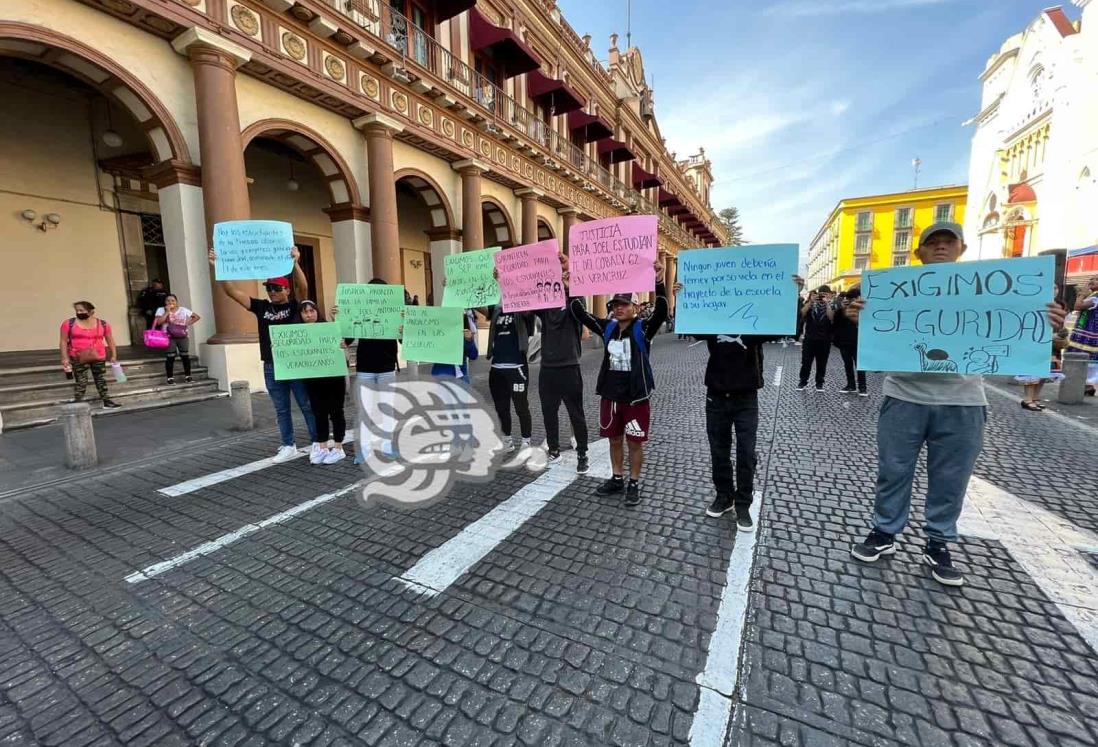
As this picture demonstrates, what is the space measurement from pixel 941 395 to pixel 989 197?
45.5 metres

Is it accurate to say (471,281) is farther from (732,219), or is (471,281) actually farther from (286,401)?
(732,219)

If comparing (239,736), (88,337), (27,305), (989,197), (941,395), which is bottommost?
(239,736)

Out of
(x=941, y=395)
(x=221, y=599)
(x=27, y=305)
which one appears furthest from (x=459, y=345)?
(x=27, y=305)

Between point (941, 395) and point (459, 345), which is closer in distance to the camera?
point (941, 395)

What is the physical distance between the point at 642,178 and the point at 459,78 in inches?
696

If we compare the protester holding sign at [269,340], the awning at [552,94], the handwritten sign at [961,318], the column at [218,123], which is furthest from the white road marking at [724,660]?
the awning at [552,94]

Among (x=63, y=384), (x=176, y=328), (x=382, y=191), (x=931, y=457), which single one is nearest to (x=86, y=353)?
(x=63, y=384)

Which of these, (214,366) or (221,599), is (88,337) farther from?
(221,599)

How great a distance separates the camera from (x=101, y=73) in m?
7.43

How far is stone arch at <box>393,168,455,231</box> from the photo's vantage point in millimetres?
13086

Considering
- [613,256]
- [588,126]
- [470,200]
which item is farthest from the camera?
[588,126]

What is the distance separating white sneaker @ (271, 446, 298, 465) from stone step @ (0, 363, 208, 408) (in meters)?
4.85

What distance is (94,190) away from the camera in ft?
34.1

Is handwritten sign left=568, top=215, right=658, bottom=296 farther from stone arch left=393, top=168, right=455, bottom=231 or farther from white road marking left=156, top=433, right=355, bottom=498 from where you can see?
stone arch left=393, top=168, right=455, bottom=231
